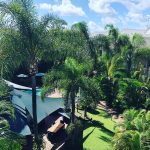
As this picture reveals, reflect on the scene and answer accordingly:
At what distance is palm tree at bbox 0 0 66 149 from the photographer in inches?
667

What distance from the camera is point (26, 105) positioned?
930 inches

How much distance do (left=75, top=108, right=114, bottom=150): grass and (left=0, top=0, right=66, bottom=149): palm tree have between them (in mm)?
4009

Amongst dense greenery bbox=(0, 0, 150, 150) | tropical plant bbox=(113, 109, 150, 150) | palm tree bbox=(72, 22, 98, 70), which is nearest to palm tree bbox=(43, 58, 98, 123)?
dense greenery bbox=(0, 0, 150, 150)

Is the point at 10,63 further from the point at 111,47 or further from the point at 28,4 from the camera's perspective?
the point at 111,47

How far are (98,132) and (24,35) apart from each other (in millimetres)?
8728

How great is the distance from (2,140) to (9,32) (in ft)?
22.7

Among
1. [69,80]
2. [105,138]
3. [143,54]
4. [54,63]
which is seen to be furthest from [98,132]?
[143,54]

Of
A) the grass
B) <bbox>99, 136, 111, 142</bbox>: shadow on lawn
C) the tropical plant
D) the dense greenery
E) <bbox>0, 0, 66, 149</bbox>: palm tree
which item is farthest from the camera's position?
<bbox>99, 136, 111, 142</bbox>: shadow on lawn

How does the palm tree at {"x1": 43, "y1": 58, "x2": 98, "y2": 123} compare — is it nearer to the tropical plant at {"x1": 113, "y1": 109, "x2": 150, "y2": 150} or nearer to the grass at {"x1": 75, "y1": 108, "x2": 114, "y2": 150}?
the grass at {"x1": 75, "y1": 108, "x2": 114, "y2": 150}

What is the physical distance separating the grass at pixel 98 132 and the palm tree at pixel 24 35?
13.2 feet

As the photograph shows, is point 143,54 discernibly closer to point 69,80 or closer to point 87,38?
point 87,38

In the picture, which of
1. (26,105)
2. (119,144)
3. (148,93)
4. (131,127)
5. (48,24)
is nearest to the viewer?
(119,144)

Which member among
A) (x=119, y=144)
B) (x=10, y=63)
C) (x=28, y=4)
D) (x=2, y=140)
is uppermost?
(x=28, y=4)

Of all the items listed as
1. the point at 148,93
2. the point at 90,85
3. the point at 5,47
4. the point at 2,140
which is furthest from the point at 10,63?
the point at 148,93
